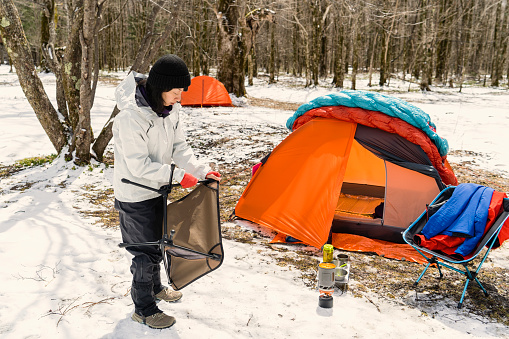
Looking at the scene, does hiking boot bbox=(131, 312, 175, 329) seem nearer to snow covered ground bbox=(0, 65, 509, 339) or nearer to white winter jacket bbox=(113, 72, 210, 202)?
snow covered ground bbox=(0, 65, 509, 339)

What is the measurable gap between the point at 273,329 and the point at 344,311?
66 centimetres

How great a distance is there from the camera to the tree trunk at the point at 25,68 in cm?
588

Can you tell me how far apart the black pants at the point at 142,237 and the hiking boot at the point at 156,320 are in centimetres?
3

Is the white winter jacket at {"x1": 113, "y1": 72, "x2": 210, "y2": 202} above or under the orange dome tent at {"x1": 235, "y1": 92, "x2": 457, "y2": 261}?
above

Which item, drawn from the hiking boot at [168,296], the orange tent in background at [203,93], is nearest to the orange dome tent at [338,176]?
the hiking boot at [168,296]

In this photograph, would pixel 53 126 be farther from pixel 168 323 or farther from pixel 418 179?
pixel 418 179

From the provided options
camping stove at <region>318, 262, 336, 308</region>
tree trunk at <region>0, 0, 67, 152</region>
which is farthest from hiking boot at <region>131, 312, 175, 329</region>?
tree trunk at <region>0, 0, 67, 152</region>

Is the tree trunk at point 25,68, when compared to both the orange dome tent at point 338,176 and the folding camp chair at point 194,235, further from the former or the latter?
the folding camp chair at point 194,235

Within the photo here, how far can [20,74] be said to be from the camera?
6.16 meters

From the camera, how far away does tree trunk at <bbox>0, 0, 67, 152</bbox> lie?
588 centimetres

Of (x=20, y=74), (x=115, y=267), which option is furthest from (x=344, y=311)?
(x=20, y=74)

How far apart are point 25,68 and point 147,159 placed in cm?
503

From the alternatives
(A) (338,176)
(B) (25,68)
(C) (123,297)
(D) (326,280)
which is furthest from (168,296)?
(B) (25,68)

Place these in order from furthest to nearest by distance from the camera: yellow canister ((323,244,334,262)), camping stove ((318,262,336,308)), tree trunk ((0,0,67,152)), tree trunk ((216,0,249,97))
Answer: tree trunk ((216,0,249,97)) < tree trunk ((0,0,67,152)) < yellow canister ((323,244,334,262)) < camping stove ((318,262,336,308))
